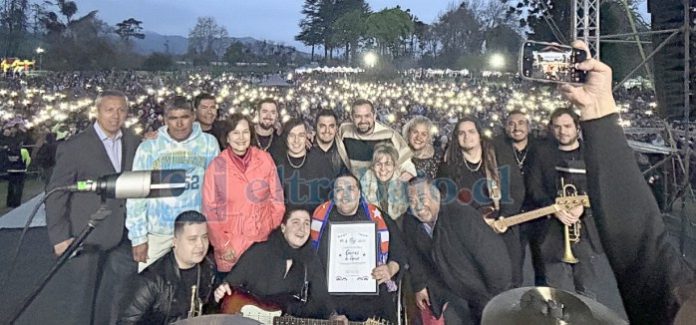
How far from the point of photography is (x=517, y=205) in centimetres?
282

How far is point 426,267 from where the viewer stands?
9.36 feet

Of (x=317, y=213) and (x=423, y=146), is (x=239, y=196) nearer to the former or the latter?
(x=317, y=213)

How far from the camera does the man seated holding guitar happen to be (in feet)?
8.93

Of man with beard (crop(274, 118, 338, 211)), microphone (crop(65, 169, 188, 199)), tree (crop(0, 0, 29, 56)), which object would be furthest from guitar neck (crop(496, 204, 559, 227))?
tree (crop(0, 0, 29, 56))

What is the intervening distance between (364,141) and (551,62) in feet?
3.42

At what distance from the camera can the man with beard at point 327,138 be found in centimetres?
279

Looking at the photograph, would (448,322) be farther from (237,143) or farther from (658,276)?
(237,143)

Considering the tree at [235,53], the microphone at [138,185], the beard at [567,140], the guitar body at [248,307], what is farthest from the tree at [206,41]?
the beard at [567,140]

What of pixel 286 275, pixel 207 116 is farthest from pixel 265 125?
pixel 286 275

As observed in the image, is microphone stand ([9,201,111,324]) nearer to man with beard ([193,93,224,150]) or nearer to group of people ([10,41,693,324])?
group of people ([10,41,693,324])

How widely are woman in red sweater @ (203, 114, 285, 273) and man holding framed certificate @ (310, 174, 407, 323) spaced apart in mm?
254

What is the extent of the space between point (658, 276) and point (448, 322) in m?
1.16

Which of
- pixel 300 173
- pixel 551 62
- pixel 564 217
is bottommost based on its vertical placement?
pixel 564 217

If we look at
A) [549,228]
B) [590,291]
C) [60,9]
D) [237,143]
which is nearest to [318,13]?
[237,143]
